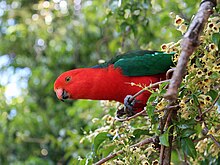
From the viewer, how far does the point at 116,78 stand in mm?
2244

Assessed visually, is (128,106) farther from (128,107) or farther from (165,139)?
(165,139)

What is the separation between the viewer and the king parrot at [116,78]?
212cm

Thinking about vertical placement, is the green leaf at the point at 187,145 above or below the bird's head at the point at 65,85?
above

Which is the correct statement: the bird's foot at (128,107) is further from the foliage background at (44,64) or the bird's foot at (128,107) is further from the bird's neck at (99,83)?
the foliage background at (44,64)

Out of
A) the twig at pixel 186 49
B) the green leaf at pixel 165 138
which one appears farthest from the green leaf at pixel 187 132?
the twig at pixel 186 49

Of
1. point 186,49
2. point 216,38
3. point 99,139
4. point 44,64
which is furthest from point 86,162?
point 44,64

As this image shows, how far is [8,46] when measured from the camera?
5.02m

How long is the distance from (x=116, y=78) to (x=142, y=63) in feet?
0.54

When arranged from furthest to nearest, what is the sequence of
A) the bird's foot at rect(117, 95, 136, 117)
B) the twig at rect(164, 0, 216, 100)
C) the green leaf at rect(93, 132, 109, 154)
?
1. the bird's foot at rect(117, 95, 136, 117)
2. the green leaf at rect(93, 132, 109, 154)
3. the twig at rect(164, 0, 216, 100)

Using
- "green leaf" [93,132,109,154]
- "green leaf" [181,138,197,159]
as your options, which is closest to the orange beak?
"green leaf" [93,132,109,154]

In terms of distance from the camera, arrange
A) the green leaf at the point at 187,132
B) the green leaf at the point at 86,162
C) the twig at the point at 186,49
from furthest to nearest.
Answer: the green leaf at the point at 86,162, the green leaf at the point at 187,132, the twig at the point at 186,49

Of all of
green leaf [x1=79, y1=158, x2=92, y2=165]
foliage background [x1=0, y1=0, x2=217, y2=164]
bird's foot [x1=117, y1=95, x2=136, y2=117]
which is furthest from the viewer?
foliage background [x1=0, y1=0, x2=217, y2=164]

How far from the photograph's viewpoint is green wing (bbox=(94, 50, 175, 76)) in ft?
6.73

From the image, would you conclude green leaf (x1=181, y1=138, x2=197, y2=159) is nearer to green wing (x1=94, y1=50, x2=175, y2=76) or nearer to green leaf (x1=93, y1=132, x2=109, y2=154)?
green leaf (x1=93, y1=132, x2=109, y2=154)
